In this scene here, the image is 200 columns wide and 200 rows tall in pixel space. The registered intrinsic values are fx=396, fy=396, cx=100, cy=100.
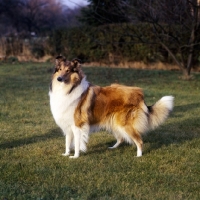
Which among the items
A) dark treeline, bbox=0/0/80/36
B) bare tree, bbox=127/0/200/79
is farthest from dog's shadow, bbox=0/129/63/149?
dark treeline, bbox=0/0/80/36

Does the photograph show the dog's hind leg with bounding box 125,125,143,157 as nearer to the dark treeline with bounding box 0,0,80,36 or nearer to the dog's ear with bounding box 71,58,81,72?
the dog's ear with bounding box 71,58,81,72

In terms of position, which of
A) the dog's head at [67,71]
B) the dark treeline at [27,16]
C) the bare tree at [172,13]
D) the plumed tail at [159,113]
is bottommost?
the plumed tail at [159,113]

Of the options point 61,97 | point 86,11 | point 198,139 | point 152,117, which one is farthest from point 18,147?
point 86,11

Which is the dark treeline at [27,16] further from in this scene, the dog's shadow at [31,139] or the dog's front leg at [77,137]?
the dog's front leg at [77,137]

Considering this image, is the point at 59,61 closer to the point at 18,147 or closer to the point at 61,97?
the point at 61,97

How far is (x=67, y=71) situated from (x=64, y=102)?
0.51 m

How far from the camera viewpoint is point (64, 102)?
650 cm

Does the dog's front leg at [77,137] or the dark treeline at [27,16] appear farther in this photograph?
the dark treeline at [27,16]

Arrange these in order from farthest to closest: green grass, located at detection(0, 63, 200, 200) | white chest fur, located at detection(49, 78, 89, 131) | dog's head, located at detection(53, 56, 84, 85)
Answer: white chest fur, located at detection(49, 78, 89, 131), dog's head, located at detection(53, 56, 84, 85), green grass, located at detection(0, 63, 200, 200)

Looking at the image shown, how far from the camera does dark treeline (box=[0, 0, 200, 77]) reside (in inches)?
645

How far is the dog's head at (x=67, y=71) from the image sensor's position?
6.40m

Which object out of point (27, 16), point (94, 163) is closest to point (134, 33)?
point (94, 163)

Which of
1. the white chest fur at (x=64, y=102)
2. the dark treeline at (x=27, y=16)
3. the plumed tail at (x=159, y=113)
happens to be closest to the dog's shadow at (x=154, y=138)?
the plumed tail at (x=159, y=113)

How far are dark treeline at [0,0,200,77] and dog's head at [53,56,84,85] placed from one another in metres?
10.1
